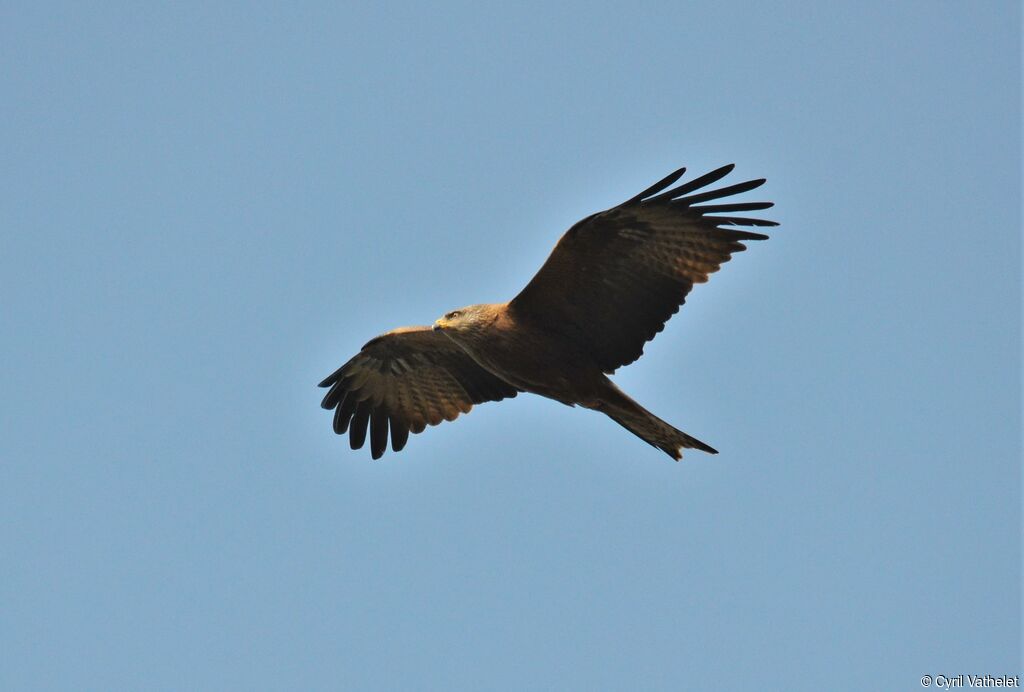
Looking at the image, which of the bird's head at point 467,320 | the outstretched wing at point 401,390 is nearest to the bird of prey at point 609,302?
the bird's head at point 467,320

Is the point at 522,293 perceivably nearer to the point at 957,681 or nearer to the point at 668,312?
the point at 668,312

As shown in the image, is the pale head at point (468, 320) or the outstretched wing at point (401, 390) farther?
the outstretched wing at point (401, 390)

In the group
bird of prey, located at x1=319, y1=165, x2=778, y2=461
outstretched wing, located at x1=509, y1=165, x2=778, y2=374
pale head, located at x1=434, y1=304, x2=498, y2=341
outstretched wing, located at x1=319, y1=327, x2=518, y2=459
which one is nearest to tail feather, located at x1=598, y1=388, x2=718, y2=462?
bird of prey, located at x1=319, y1=165, x2=778, y2=461

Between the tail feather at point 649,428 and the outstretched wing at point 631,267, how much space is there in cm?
52

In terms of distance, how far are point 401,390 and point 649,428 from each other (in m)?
3.12

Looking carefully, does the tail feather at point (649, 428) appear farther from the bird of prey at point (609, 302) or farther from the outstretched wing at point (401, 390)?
the outstretched wing at point (401, 390)

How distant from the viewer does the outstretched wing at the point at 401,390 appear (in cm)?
1206

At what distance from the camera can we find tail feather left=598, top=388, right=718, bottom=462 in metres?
10.2

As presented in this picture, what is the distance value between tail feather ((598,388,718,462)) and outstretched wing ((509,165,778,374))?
20.4 inches

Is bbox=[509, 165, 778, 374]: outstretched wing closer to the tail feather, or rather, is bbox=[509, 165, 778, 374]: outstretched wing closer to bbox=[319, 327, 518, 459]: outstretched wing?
the tail feather

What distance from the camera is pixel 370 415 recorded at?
12625mm

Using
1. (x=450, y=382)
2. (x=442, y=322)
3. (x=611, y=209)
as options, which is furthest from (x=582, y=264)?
(x=450, y=382)

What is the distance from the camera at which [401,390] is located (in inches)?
492

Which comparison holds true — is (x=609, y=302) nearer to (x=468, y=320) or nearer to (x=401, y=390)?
(x=468, y=320)
